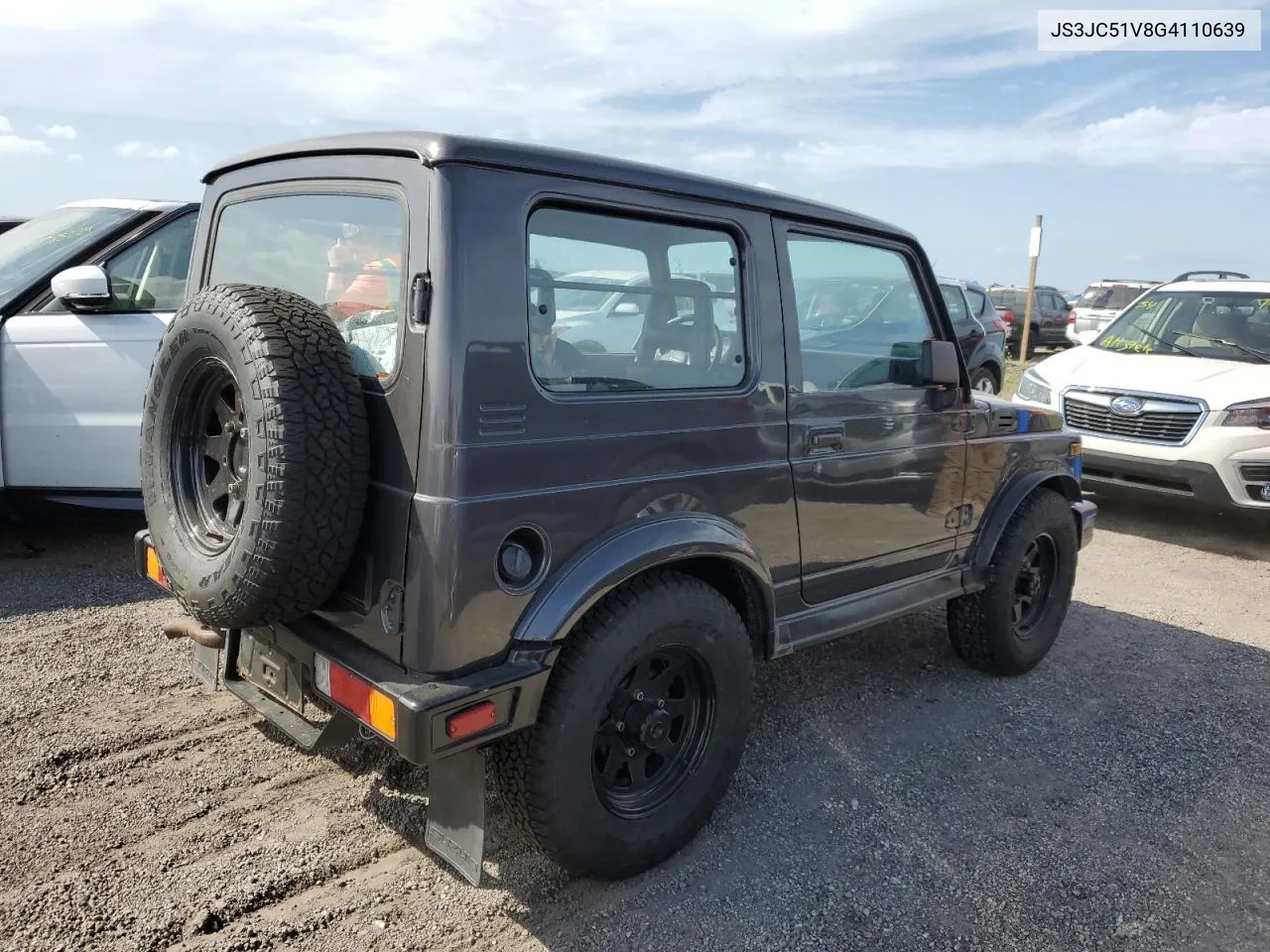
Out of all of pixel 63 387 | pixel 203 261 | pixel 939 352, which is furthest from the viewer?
pixel 63 387

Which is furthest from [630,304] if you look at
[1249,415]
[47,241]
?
[1249,415]

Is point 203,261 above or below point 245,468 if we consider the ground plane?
above

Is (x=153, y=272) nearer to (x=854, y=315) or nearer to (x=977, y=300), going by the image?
(x=854, y=315)

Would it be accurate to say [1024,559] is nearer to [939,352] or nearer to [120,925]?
[939,352]

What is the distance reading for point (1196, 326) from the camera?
7.09 m

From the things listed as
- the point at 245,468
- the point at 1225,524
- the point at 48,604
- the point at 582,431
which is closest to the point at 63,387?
the point at 48,604

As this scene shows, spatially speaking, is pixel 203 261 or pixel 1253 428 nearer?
pixel 203 261

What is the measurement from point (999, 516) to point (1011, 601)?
386mm

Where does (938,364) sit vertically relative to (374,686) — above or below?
above

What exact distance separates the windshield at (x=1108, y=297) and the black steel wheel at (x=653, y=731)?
58.0 feet

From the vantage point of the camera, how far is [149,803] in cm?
275

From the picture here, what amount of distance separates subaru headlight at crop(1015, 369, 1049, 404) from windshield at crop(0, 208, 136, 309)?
649 cm

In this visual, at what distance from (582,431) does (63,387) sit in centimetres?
350

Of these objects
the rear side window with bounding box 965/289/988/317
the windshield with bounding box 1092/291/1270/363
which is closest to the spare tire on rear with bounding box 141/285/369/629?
the windshield with bounding box 1092/291/1270/363
